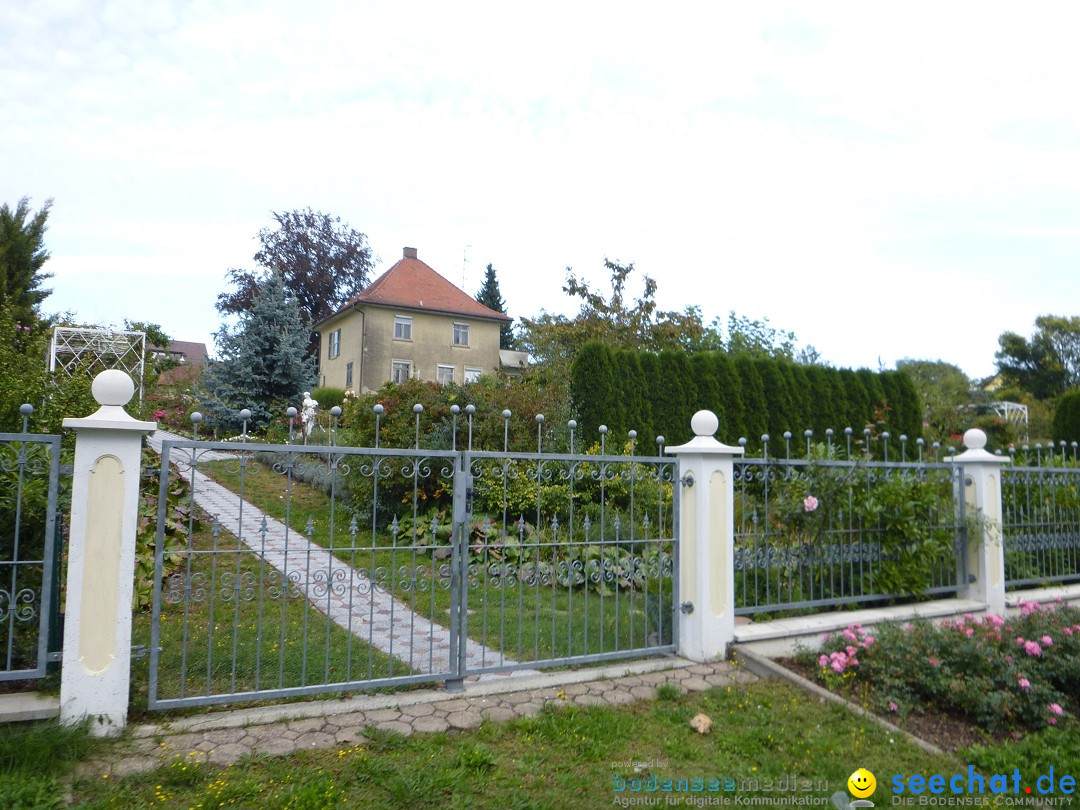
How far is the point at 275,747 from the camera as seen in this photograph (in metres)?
3.45

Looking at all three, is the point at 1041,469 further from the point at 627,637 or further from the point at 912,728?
the point at 627,637

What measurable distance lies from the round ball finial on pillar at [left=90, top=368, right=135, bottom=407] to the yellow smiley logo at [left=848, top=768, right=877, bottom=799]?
4093 millimetres

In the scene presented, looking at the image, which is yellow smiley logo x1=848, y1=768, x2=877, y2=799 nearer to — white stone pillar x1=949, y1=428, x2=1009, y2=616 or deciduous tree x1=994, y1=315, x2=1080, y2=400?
white stone pillar x1=949, y1=428, x2=1009, y2=616

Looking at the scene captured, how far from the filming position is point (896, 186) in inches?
305

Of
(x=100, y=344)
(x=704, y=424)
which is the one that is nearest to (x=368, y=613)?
(x=704, y=424)

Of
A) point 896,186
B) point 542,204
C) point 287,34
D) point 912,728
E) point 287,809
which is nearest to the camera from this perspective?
point 287,809

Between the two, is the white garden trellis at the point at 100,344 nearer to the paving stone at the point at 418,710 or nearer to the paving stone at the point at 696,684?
the paving stone at the point at 418,710

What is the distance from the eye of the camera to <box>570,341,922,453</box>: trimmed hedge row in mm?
10773

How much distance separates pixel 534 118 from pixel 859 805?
599 cm

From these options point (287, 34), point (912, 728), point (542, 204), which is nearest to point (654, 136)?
point (542, 204)

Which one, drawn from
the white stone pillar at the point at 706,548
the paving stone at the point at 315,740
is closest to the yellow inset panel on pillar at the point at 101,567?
the paving stone at the point at 315,740

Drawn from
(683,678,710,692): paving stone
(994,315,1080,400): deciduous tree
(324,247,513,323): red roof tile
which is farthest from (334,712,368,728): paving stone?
(994,315,1080,400): deciduous tree

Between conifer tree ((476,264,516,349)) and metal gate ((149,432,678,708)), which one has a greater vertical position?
conifer tree ((476,264,516,349))

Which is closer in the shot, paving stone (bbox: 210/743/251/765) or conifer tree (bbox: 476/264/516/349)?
paving stone (bbox: 210/743/251/765)
